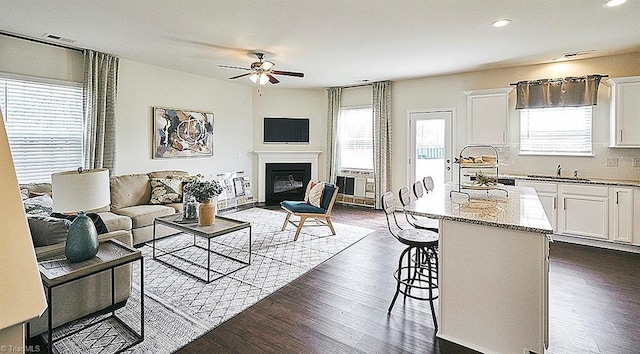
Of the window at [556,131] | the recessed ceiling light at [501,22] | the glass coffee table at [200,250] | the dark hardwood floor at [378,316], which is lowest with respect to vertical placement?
the dark hardwood floor at [378,316]

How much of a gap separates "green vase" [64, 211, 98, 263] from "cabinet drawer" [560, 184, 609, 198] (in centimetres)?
551

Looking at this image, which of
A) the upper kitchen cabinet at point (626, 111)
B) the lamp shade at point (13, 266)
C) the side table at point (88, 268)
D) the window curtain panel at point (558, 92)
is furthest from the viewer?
the window curtain panel at point (558, 92)

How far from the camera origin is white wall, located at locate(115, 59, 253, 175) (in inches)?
204

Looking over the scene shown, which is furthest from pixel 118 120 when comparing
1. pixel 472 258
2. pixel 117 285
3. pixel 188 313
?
pixel 472 258

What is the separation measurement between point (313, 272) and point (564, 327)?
7.33ft

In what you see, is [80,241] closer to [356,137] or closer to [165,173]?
[165,173]

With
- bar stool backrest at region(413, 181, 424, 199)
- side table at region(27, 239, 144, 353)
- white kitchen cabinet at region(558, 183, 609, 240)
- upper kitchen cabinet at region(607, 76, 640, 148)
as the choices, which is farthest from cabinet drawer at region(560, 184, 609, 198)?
side table at region(27, 239, 144, 353)

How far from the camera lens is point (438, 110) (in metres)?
6.24

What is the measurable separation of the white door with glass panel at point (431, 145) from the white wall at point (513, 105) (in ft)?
0.44

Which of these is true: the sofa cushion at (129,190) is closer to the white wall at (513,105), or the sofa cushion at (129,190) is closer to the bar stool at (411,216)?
the bar stool at (411,216)

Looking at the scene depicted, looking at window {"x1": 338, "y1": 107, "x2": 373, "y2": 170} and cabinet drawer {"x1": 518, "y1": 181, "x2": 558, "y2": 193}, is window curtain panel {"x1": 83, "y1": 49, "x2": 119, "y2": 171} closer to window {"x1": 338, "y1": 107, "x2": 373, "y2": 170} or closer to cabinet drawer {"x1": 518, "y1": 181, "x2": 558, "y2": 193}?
window {"x1": 338, "y1": 107, "x2": 373, "y2": 170}

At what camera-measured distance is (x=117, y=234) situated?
2.89 m

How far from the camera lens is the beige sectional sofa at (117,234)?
7.55ft

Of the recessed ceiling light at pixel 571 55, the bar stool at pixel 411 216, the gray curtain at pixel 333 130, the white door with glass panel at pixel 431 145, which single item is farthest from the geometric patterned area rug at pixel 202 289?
the recessed ceiling light at pixel 571 55
